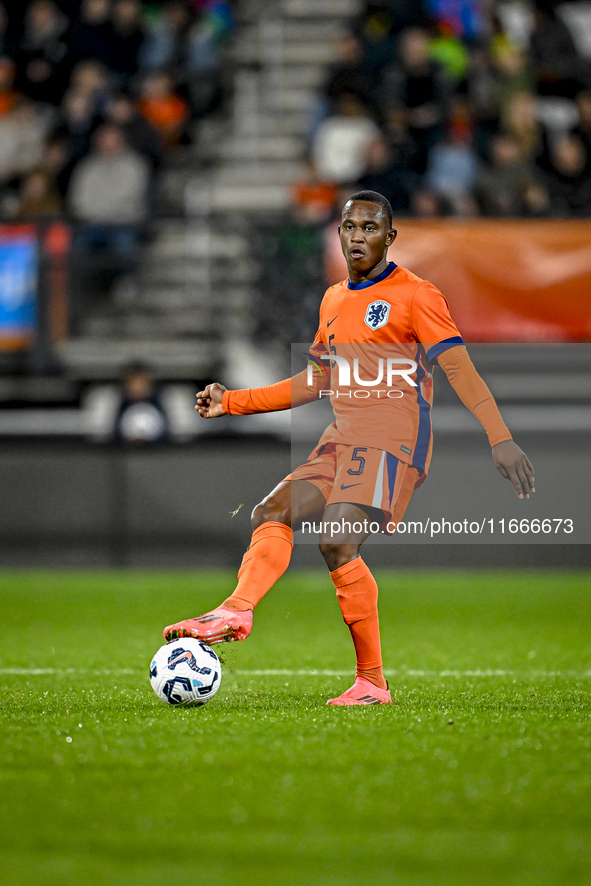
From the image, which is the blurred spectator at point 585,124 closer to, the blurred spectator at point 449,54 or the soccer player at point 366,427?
the blurred spectator at point 449,54

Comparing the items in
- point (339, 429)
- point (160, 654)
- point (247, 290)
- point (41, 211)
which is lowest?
point (160, 654)

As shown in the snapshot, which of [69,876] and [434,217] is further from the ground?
[434,217]

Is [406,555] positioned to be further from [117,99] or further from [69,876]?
[69,876]

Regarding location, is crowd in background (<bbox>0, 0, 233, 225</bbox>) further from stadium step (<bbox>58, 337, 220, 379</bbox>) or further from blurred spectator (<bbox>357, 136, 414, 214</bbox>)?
blurred spectator (<bbox>357, 136, 414, 214</bbox>)

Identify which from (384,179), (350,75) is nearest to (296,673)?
(384,179)

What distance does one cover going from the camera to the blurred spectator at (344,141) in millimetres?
12367

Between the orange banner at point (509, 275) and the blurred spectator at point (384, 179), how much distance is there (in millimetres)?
554

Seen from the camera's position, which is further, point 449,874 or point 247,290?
point 247,290

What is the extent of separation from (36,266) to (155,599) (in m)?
4.24

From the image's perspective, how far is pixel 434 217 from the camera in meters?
11.4

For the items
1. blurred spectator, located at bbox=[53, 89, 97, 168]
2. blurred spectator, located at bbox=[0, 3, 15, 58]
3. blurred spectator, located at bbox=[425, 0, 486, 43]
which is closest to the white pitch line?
blurred spectator, located at bbox=[53, 89, 97, 168]

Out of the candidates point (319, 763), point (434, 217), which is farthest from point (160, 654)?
point (434, 217)

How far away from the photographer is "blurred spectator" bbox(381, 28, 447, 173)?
40.2 ft

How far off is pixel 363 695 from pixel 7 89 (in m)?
10.9
